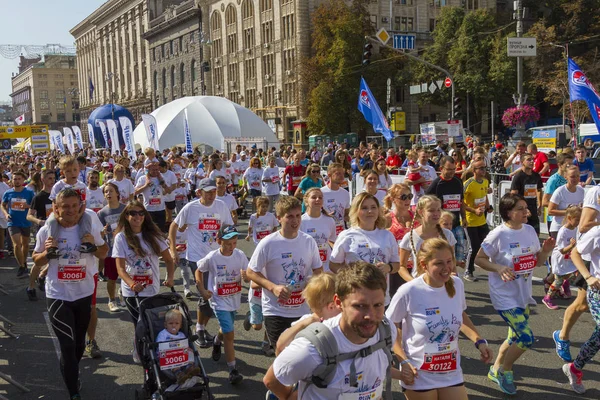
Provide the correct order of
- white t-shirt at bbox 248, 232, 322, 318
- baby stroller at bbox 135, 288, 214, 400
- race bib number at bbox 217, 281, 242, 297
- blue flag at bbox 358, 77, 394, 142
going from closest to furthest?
1. baby stroller at bbox 135, 288, 214, 400
2. white t-shirt at bbox 248, 232, 322, 318
3. race bib number at bbox 217, 281, 242, 297
4. blue flag at bbox 358, 77, 394, 142

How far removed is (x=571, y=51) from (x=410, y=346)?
52998 millimetres

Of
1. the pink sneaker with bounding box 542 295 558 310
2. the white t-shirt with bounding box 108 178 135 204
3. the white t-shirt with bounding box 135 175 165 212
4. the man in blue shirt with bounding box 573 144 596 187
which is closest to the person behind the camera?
the pink sneaker with bounding box 542 295 558 310

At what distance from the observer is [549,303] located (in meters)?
8.60

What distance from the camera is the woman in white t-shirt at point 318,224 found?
7061 millimetres

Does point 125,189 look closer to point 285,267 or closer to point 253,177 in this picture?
point 253,177

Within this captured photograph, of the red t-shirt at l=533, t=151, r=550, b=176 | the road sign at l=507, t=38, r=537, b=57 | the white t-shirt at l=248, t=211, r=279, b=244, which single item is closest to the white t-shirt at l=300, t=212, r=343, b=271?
the white t-shirt at l=248, t=211, r=279, b=244

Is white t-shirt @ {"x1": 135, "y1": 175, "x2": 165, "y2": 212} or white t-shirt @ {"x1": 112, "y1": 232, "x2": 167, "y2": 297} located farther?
white t-shirt @ {"x1": 135, "y1": 175, "x2": 165, "y2": 212}

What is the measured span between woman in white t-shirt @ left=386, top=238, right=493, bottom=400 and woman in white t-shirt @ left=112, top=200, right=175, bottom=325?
278 centimetres

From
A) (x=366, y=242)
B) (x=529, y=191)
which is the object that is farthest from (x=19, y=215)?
(x=529, y=191)

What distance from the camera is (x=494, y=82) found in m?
47.7

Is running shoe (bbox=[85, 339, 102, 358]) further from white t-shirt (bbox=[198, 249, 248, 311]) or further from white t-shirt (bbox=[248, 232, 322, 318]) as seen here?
white t-shirt (bbox=[248, 232, 322, 318])

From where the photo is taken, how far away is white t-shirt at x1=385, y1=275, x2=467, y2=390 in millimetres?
4199

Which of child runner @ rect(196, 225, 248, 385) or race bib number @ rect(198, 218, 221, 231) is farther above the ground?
race bib number @ rect(198, 218, 221, 231)

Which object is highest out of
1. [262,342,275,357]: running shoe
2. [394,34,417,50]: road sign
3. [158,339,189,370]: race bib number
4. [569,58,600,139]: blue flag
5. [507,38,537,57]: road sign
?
[394,34,417,50]: road sign
